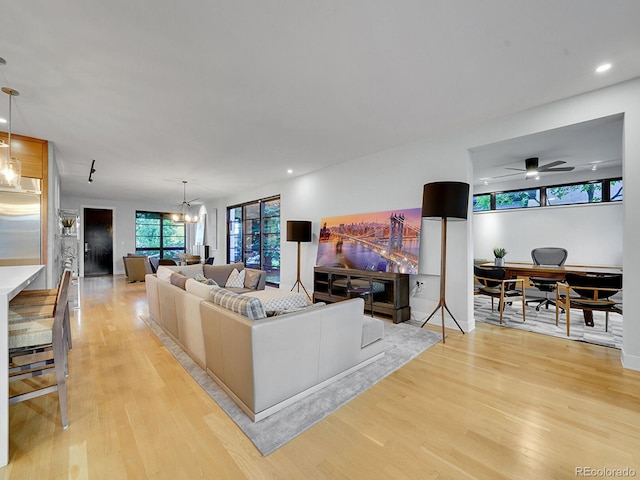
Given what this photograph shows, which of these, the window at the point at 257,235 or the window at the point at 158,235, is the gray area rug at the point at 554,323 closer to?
the window at the point at 257,235

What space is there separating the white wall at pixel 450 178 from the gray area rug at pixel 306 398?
3.89 ft

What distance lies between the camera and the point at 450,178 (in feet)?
12.5

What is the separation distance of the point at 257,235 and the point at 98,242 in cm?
609

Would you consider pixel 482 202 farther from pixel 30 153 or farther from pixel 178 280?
pixel 30 153

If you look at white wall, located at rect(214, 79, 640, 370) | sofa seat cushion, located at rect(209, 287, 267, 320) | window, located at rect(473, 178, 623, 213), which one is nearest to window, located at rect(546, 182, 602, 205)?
window, located at rect(473, 178, 623, 213)

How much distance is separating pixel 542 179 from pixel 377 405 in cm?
628

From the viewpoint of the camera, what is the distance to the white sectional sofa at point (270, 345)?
1821 millimetres

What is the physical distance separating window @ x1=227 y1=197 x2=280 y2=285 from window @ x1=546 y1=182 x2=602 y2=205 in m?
6.11

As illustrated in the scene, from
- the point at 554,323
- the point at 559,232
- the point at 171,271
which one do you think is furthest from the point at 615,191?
the point at 171,271

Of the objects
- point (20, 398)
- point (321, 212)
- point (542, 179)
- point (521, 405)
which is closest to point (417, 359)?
point (521, 405)

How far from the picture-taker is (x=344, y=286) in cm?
473

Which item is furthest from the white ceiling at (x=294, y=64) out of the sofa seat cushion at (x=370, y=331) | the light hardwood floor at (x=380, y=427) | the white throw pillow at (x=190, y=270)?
the light hardwood floor at (x=380, y=427)

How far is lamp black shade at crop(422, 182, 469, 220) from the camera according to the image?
3.29 metres

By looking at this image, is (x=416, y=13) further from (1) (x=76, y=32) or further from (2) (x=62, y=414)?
(2) (x=62, y=414)
